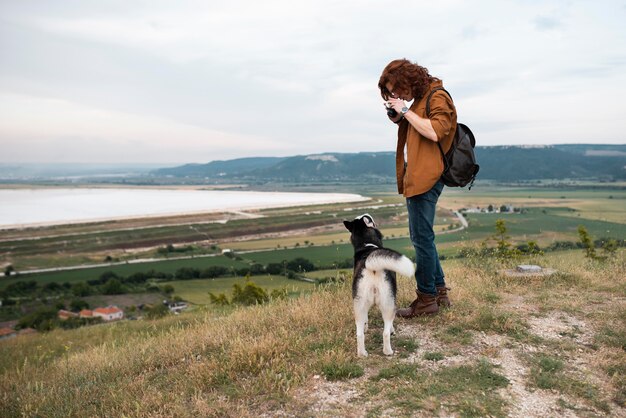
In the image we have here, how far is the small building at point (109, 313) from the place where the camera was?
3406cm

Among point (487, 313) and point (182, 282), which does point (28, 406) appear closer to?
point (487, 313)

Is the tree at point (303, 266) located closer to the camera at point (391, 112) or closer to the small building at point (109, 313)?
the camera at point (391, 112)

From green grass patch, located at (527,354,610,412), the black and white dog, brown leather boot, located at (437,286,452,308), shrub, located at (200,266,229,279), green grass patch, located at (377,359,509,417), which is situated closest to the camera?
green grass patch, located at (377,359,509,417)

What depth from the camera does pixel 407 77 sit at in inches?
190

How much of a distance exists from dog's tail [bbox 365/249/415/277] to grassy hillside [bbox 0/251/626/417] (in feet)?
3.65

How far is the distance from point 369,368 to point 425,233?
1.90 meters

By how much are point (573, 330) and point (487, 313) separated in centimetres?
110

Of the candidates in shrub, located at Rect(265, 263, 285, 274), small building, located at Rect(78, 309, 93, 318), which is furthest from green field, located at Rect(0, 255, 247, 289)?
small building, located at Rect(78, 309, 93, 318)

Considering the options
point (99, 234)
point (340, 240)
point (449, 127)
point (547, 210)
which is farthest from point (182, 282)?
point (547, 210)

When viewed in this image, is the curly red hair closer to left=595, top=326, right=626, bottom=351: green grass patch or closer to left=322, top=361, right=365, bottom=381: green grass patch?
left=322, top=361, right=365, bottom=381: green grass patch

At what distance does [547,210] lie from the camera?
5919 cm

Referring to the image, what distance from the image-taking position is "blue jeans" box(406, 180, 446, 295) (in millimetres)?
5102

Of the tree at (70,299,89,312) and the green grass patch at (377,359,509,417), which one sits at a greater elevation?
the green grass patch at (377,359,509,417)

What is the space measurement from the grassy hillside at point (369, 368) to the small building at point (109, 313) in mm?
31119
